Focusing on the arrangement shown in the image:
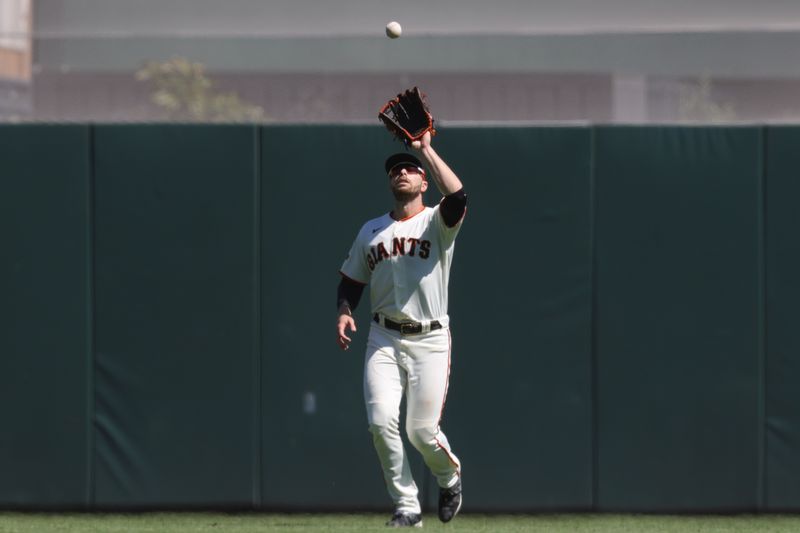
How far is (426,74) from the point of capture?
1044 centimetres

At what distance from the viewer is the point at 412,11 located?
11.9 metres

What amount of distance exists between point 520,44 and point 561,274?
2758 millimetres

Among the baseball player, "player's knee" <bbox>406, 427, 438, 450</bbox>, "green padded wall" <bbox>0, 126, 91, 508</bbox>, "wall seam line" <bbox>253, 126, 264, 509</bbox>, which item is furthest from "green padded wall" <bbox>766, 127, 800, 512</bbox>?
"green padded wall" <bbox>0, 126, 91, 508</bbox>

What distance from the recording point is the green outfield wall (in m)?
8.08

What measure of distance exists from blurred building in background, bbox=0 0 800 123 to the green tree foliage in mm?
11

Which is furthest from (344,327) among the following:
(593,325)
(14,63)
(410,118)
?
(14,63)

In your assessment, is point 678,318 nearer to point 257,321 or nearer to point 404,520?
point 404,520

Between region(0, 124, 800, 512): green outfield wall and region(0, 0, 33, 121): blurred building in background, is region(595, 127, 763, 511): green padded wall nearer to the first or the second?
region(0, 124, 800, 512): green outfield wall

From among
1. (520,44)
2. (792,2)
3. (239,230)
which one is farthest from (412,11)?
(239,230)

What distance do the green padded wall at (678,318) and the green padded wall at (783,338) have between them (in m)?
0.08

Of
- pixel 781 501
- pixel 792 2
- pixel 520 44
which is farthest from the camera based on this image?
pixel 792 2

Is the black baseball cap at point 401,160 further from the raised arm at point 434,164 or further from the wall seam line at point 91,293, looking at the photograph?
the wall seam line at point 91,293

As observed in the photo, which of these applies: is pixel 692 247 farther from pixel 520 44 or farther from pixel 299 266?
pixel 520 44

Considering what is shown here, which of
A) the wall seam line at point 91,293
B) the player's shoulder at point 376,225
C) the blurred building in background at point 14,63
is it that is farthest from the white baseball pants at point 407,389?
the blurred building in background at point 14,63
